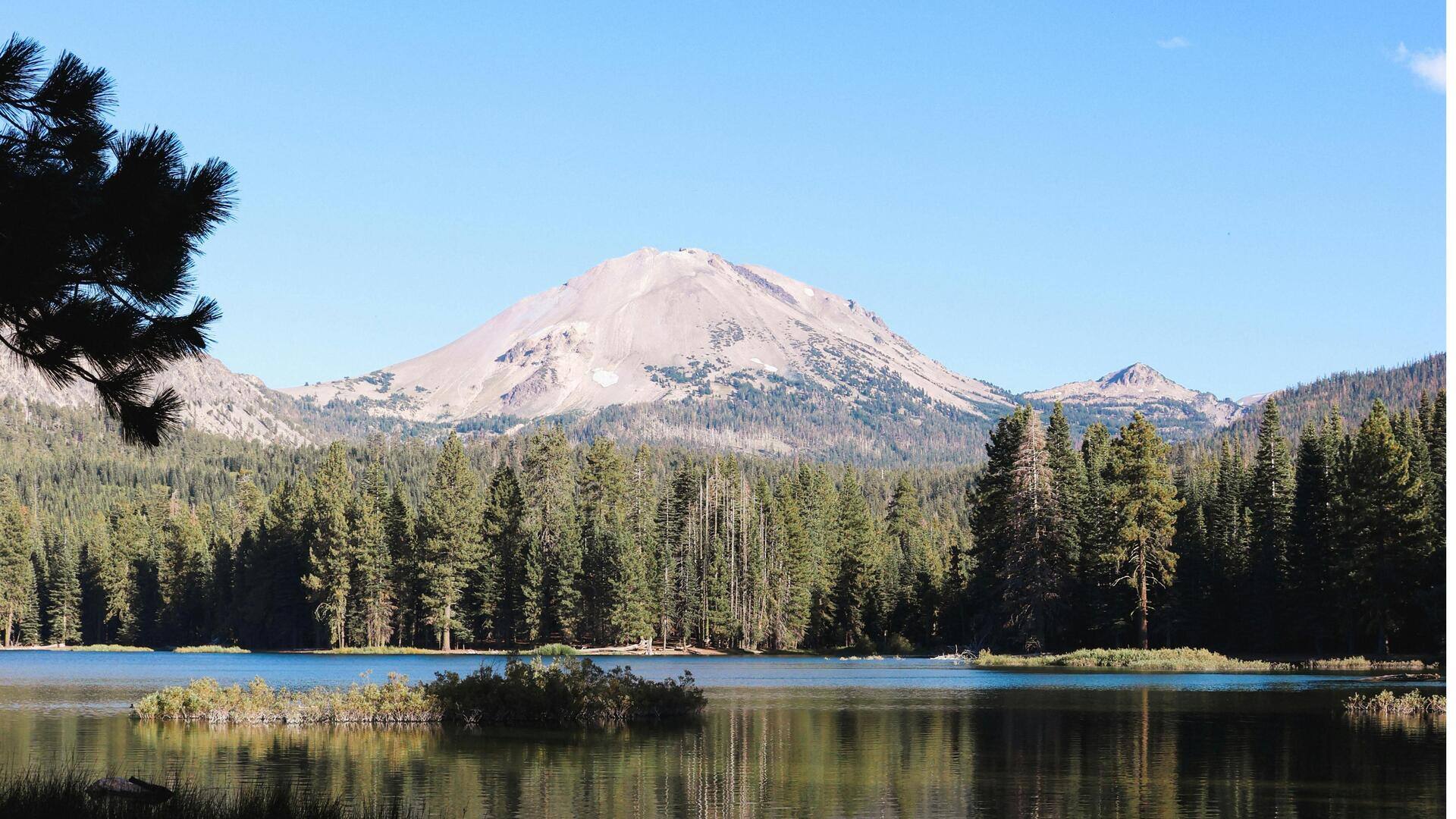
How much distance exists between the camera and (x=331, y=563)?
110750mm

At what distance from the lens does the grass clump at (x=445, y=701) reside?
4197 cm

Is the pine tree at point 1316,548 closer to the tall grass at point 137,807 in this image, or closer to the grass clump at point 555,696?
the grass clump at point 555,696

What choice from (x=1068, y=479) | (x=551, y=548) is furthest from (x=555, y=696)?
(x=551, y=548)

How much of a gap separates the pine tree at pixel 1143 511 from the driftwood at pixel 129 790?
2678 inches

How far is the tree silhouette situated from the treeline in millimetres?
64330

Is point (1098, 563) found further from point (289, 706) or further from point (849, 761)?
point (849, 761)

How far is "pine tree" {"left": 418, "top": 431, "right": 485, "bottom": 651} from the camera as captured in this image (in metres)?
111

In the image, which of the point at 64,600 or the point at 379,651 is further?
the point at 64,600

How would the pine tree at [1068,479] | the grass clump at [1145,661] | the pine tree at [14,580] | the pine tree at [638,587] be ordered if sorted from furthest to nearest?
the pine tree at [14,580]
the pine tree at [638,587]
the pine tree at [1068,479]
the grass clump at [1145,661]

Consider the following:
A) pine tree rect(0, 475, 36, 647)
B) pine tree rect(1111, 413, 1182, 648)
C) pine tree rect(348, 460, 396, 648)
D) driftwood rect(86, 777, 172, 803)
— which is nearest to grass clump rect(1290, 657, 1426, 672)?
pine tree rect(1111, 413, 1182, 648)

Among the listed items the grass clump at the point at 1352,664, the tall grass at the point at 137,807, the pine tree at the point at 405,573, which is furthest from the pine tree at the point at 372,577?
the tall grass at the point at 137,807

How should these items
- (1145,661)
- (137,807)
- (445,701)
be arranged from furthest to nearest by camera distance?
(1145,661), (445,701), (137,807)

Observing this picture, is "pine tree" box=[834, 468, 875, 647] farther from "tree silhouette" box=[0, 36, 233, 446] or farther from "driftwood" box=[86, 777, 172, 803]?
"tree silhouette" box=[0, 36, 233, 446]

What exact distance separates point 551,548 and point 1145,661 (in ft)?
173
